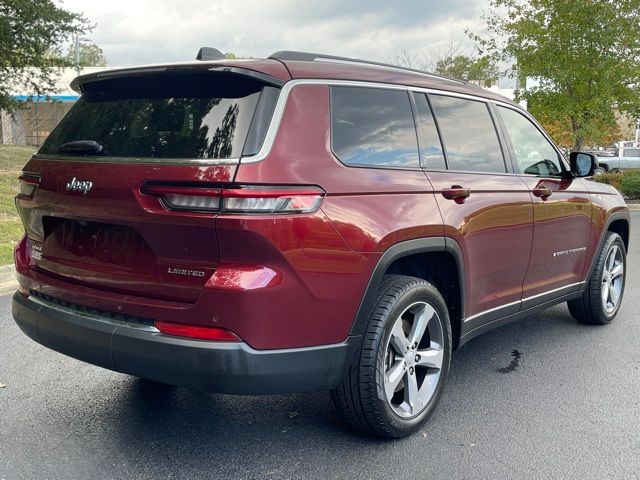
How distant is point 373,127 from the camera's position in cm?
326

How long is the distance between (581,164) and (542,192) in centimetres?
70

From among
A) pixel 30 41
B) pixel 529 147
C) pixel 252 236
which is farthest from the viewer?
pixel 30 41

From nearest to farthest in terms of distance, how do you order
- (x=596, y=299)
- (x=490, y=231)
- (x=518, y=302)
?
(x=490, y=231), (x=518, y=302), (x=596, y=299)

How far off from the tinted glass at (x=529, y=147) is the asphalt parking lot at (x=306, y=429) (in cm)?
138

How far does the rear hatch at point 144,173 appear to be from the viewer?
106 inches

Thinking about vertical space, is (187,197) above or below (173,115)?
below

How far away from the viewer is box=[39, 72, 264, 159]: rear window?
276 cm

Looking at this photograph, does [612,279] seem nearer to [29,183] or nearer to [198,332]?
[198,332]

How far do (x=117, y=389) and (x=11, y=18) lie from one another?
13855 mm

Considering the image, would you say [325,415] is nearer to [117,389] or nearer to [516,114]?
[117,389]

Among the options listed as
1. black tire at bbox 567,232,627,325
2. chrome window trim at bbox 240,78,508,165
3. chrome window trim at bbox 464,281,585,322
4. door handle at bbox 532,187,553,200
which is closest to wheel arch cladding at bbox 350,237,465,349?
chrome window trim at bbox 464,281,585,322

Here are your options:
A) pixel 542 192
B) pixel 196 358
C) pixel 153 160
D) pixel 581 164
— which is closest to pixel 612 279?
pixel 581 164

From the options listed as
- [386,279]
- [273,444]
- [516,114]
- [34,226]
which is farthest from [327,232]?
[516,114]

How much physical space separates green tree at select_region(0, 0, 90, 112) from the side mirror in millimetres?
13677
